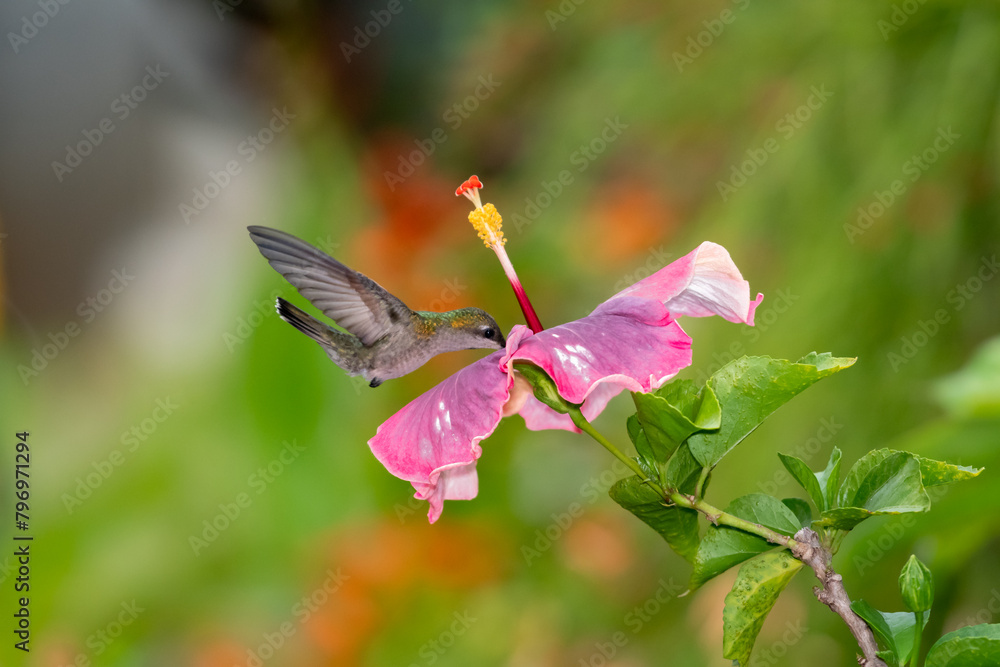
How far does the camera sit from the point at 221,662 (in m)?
1.30

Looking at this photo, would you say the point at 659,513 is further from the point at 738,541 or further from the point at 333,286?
the point at 333,286

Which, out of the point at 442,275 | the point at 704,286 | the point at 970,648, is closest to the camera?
the point at 970,648

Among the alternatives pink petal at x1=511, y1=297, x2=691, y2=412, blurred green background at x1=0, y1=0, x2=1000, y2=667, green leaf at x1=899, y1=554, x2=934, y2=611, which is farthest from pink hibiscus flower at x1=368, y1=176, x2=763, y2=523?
blurred green background at x1=0, y1=0, x2=1000, y2=667

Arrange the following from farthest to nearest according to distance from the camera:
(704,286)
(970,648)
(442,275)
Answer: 1. (442,275)
2. (704,286)
3. (970,648)

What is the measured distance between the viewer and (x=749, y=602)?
11.4 inches

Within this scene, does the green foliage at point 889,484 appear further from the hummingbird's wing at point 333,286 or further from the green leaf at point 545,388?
the hummingbird's wing at point 333,286

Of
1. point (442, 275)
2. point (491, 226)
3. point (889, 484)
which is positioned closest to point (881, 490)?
point (889, 484)

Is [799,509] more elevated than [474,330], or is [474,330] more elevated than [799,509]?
[474,330]

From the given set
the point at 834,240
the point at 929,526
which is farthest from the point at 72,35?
the point at 929,526

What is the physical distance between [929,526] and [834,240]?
44 centimetres

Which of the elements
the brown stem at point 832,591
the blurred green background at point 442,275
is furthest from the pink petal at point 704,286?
A: the blurred green background at point 442,275

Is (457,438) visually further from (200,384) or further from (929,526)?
(200,384)

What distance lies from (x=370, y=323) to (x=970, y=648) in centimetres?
30

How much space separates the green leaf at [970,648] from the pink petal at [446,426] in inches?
6.9
